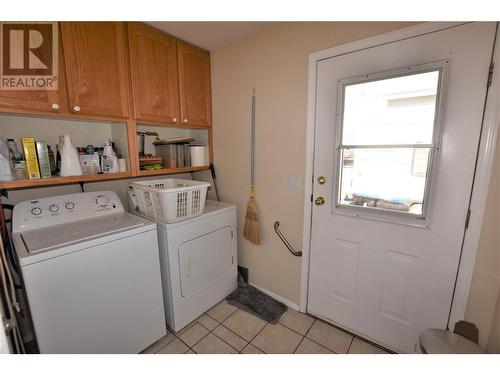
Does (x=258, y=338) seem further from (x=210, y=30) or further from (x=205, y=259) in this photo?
(x=210, y=30)

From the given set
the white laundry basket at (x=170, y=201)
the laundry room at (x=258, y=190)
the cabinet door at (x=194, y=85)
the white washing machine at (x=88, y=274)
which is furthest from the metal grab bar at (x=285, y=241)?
the cabinet door at (x=194, y=85)

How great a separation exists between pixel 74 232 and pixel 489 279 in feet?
7.60

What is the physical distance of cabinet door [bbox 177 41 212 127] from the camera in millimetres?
1918

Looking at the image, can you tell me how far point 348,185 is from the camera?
1521mm

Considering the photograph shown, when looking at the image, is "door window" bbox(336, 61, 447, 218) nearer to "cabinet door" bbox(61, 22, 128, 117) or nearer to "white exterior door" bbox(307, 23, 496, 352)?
"white exterior door" bbox(307, 23, 496, 352)

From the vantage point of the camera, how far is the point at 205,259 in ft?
5.96

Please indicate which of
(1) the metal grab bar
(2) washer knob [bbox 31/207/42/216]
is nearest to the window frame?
(1) the metal grab bar

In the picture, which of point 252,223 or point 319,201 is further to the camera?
point 252,223

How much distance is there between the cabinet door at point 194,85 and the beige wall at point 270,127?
0.08 metres

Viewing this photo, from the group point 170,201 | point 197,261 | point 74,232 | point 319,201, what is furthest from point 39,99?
point 319,201

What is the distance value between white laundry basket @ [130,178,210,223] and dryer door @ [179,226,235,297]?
23 cm

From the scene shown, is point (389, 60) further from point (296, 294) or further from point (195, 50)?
point (296, 294)

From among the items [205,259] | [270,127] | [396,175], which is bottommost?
[205,259]
